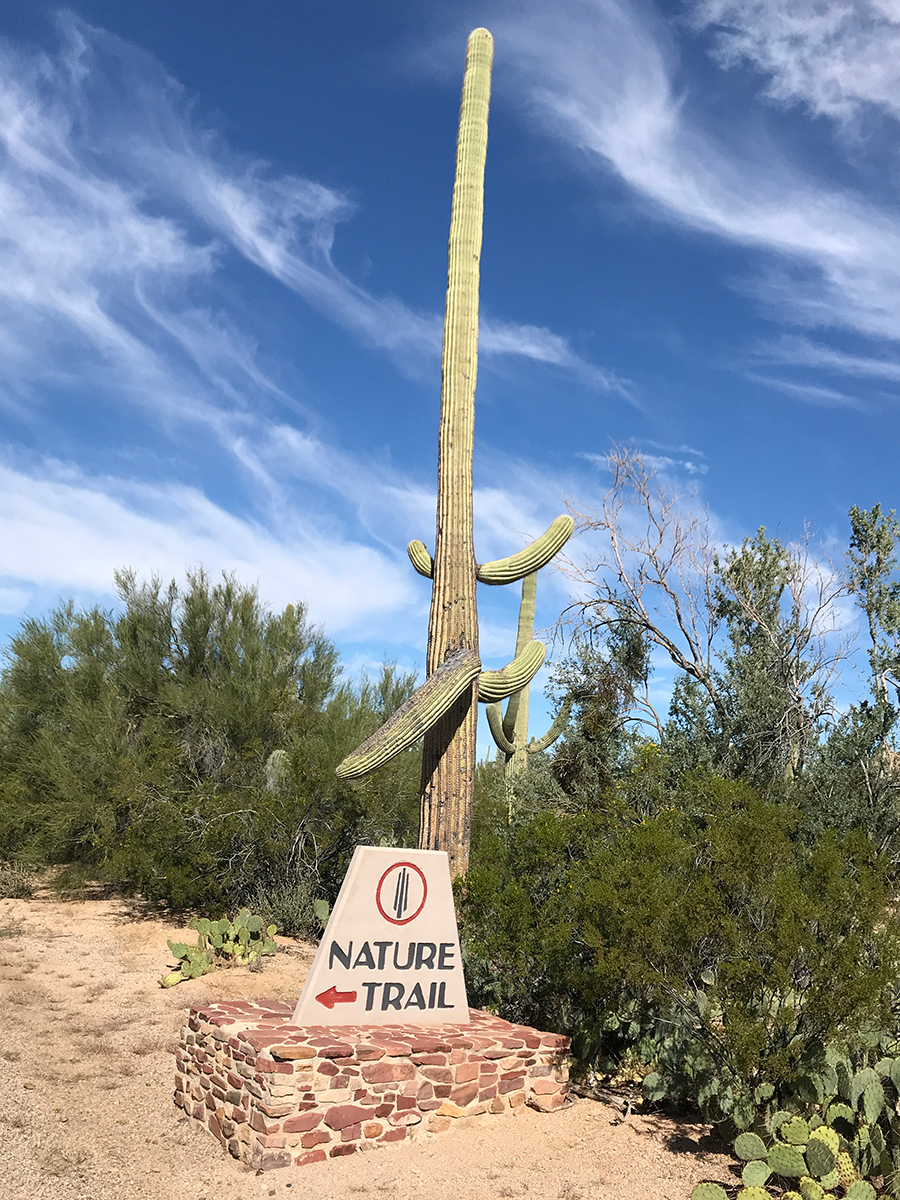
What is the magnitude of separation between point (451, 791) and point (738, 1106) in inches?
132

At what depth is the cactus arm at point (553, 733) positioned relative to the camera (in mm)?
15281

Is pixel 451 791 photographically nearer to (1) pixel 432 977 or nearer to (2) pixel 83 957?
(1) pixel 432 977

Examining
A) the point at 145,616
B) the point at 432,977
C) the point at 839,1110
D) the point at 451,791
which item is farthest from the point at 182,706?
the point at 839,1110

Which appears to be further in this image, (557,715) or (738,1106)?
(557,715)

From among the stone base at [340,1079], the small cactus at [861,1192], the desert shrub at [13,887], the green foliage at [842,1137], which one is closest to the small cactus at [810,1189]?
the green foliage at [842,1137]

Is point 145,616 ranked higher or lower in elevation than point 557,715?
higher

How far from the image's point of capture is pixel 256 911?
1243cm

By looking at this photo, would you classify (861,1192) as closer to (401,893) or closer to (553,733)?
(401,893)

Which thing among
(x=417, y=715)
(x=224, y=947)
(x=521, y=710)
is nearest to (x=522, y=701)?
(x=521, y=710)

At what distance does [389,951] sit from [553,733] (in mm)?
9321

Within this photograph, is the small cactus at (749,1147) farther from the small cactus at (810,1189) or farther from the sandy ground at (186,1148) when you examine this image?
the sandy ground at (186,1148)

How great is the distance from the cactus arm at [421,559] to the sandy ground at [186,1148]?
15.1ft

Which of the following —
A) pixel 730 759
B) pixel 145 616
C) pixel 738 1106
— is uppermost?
pixel 145 616

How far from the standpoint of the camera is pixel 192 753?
15320 mm
